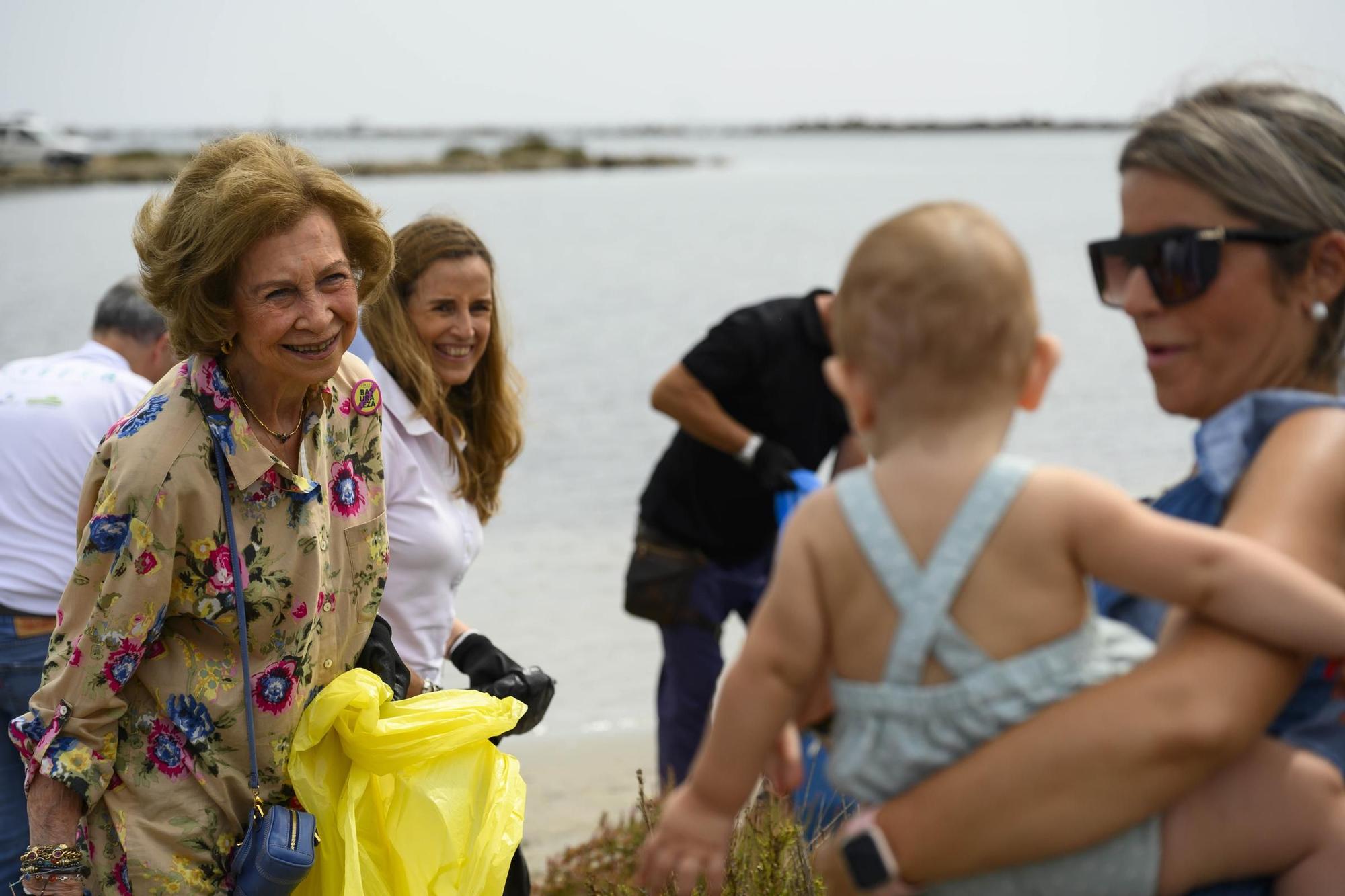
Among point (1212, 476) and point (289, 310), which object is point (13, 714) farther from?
point (1212, 476)

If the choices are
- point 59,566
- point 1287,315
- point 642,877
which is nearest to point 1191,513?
point 1287,315

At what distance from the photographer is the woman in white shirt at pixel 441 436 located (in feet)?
11.0

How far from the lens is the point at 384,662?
280cm

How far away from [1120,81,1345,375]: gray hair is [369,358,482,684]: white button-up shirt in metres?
2.12

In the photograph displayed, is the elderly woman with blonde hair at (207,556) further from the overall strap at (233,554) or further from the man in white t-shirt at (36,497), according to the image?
the man in white t-shirt at (36,497)

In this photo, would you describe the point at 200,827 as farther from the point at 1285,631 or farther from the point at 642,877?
the point at 1285,631

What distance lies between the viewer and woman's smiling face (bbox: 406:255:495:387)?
147 inches

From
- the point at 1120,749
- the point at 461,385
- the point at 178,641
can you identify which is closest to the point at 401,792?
the point at 178,641

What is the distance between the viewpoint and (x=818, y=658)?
150 centimetres

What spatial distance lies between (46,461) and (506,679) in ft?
5.27

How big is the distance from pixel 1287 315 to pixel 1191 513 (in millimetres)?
281

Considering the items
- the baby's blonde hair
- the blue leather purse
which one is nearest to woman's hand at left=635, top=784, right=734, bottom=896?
the baby's blonde hair

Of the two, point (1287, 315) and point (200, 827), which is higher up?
point (1287, 315)

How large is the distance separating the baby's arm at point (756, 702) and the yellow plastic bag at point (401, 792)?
3.88ft
